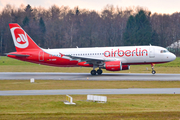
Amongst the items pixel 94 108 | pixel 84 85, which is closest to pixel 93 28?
pixel 84 85

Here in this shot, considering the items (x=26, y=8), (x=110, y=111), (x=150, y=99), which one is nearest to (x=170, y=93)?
(x=150, y=99)

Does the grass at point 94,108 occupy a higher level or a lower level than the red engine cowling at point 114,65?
lower

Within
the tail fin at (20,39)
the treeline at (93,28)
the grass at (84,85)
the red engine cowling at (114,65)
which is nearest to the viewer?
the grass at (84,85)

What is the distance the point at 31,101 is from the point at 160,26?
100862mm

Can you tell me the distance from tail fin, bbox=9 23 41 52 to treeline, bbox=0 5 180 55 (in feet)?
192

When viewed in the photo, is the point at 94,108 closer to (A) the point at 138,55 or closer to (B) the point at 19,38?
(A) the point at 138,55

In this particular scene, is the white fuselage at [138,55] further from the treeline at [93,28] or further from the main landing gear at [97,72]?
the treeline at [93,28]

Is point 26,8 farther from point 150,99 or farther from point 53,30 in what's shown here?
point 150,99

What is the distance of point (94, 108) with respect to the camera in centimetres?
1875

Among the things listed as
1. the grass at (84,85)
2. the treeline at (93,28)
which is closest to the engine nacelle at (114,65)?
the grass at (84,85)

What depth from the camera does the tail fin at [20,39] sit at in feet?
150

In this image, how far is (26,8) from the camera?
140 metres

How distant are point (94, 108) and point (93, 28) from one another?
103389 millimetres

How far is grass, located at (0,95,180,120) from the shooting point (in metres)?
16.5
